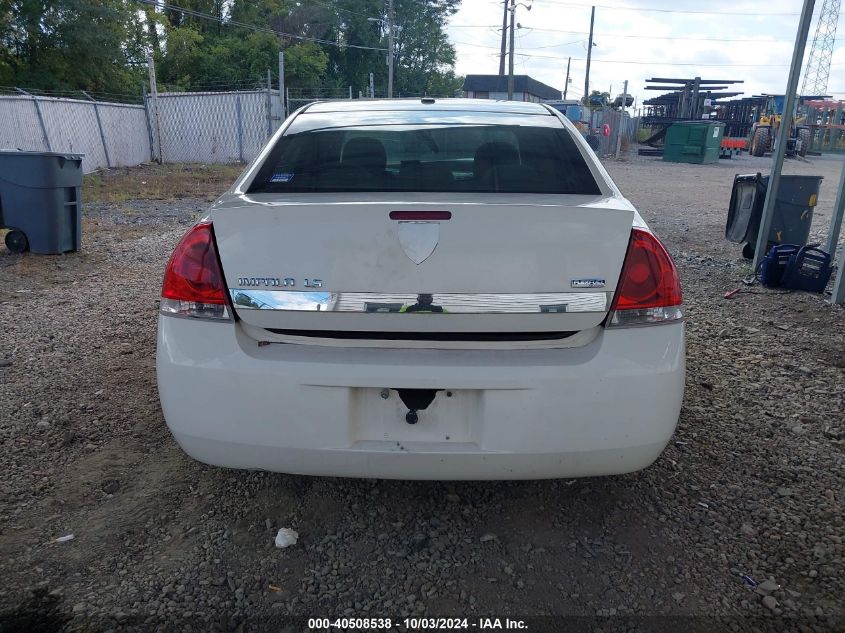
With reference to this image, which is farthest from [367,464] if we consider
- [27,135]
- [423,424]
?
[27,135]

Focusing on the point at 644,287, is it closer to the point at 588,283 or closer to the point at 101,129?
the point at 588,283

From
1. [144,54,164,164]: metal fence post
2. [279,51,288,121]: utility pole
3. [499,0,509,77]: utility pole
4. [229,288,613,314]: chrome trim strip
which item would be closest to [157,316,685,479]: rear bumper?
[229,288,613,314]: chrome trim strip

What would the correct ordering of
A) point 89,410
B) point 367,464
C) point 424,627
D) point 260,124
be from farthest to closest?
point 260,124, point 89,410, point 367,464, point 424,627

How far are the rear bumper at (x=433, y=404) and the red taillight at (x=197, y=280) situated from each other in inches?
2.2

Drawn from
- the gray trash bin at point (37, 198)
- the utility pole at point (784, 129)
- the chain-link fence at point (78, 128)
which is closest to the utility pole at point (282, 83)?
the chain-link fence at point (78, 128)

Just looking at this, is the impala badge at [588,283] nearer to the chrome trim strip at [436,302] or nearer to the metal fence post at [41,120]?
the chrome trim strip at [436,302]

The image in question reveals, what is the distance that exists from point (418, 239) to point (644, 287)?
784 mm

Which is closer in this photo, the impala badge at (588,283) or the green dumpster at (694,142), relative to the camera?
the impala badge at (588,283)

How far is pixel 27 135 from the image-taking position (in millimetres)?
15398

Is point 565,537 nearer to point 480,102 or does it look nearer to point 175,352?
point 175,352

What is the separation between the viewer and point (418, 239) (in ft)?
7.25

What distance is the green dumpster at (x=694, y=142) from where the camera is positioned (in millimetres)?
31688

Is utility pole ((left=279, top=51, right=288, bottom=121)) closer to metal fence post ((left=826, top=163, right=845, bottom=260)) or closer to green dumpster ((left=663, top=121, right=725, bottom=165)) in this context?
metal fence post ((left=826, top=163, right=845, bottom=260))

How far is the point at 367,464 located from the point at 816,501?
192cm
